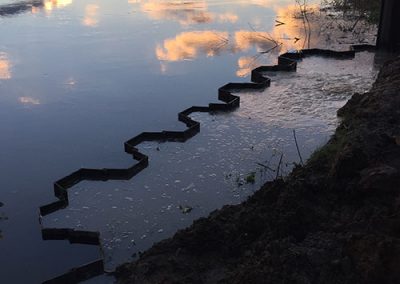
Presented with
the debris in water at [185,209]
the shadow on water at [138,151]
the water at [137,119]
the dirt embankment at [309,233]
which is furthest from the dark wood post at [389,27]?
the debris in water at [185,209]

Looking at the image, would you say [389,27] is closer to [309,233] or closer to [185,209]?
[185,209]

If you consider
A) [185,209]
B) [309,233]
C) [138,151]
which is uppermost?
[309,233]

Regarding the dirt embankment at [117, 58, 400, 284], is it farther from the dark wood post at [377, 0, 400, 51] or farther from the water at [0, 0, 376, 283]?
the dark wood post at [377, 0, 400, 51]

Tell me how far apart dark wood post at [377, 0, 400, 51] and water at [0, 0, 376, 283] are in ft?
2.79

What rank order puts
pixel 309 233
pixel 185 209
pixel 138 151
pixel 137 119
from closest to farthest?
1. pixel 309 233
2. pixel 185 209
3. pixel 138 151
4. pixel 137 119

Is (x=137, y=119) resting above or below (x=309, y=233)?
below

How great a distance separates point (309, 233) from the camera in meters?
3.63

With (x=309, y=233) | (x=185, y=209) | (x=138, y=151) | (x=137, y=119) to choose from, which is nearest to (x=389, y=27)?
(x=137, y=119)

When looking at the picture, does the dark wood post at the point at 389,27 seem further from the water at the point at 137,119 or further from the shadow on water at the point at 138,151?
the shadow on water at the point at 138,151

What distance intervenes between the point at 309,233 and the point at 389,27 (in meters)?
9.45

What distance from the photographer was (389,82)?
7051 mm

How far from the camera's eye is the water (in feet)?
16.4

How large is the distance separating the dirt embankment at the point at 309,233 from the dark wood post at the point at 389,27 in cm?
733

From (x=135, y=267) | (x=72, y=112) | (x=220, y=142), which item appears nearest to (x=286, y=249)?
(x=135, y=267)
